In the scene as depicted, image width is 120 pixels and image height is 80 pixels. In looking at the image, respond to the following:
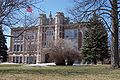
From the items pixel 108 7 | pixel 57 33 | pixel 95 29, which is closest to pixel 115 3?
pixel 108 7

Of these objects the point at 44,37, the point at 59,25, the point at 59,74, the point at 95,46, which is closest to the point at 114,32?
the point at 59,74

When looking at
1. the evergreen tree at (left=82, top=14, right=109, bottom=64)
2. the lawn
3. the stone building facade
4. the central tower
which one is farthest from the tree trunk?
the central tower

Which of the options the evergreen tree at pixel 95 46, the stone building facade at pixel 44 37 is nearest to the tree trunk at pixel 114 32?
the evergreen tree at pixel 95 46

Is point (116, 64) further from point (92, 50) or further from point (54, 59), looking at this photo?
point (92, 50)

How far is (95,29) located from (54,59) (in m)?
15.6

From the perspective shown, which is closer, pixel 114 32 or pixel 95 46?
pixel 114 32

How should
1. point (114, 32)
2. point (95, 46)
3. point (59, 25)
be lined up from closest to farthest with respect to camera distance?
point (114, 32) → point (95, 46) → point (59, 25)

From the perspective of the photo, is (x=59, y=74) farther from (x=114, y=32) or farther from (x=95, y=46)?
(x=95, y=46)

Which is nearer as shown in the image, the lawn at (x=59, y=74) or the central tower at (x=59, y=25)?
the lawn at (x=59, y=74)

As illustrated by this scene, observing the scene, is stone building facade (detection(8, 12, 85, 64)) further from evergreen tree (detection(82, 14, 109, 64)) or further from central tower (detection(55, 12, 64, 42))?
evergreen tree (detection(82, 14, 109, 64))

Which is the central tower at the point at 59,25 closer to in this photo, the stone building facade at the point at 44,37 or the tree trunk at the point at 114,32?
the stone building facade at the point at 44,37

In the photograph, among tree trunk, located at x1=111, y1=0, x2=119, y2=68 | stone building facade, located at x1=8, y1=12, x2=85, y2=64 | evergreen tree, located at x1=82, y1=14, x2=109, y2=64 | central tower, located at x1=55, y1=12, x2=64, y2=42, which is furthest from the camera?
central tower, located at x1=55, y1=12, x2=64, y2=42

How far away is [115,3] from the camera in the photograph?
2466cm

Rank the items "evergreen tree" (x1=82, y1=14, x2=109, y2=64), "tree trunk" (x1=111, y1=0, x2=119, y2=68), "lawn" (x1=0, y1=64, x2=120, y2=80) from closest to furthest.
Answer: "lawn" (x1=0, y1=64, x2=120, y2=80) → "tree trunk" (x1=111, y1=0, x2=119, y2=68) → "evergreen tree" (x1=82, y1=14, x2=109, y2=64)
